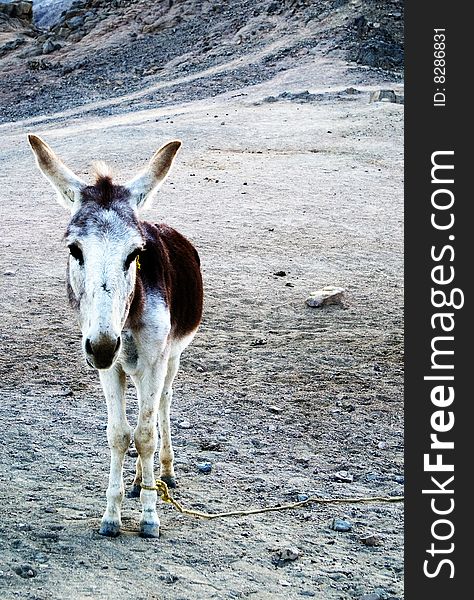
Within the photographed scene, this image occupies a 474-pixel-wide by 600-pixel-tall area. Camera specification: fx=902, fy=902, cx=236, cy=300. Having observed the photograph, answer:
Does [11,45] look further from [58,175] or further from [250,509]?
[250,509]

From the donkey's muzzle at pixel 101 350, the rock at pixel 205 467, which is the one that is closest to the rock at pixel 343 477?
the rock at pixel 205 467

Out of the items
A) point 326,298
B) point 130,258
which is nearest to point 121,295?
point 130,258

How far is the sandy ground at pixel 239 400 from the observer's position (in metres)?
4.70

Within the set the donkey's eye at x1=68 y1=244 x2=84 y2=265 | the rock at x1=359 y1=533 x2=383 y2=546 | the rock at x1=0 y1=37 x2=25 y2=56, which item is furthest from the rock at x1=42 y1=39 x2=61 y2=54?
the rock at x1=359 y1=533 x2=383 y2=546

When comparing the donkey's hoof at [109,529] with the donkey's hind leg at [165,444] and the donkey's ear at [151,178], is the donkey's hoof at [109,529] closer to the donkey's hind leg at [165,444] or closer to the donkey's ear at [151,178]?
the donkey's hind leg at [165,444]

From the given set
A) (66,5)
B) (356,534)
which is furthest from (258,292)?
(66,5)

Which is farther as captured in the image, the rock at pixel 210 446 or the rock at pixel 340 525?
the rock at pixel 210 446

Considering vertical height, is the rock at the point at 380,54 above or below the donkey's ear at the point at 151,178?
above

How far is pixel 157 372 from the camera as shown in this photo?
5.02 meters

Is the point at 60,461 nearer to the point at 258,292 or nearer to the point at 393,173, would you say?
the point at 258,292

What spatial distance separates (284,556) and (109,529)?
0.97 metres

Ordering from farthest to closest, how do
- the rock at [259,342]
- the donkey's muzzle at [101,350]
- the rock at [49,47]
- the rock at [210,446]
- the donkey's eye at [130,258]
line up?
the rock at [49,47] < the rock at [259,342] < the rock at [210,446] < the donkey's eye at [130,258] < the donkey's muzzle at [101,350]

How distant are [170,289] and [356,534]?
71.7 inches

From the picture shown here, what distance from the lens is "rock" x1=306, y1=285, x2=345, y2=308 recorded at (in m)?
9.80
